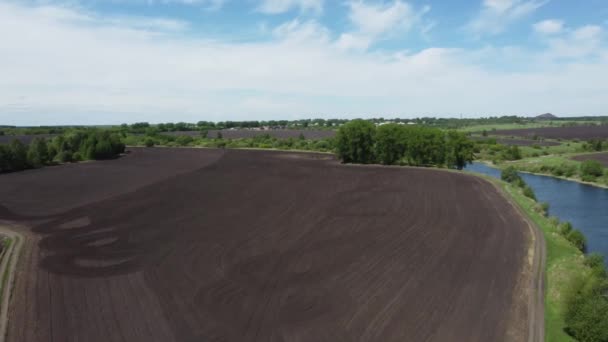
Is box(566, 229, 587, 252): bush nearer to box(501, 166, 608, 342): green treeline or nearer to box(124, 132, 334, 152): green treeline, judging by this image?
box(501, 166, 608, 342): green treeline

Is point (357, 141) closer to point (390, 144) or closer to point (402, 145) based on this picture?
point (390, 144)

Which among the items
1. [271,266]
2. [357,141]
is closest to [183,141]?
[357,141]

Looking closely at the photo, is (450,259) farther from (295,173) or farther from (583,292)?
(295,173)

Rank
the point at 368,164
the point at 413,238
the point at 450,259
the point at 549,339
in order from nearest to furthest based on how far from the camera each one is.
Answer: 1. the point at 549,339
2. the point at 450,259
3. the point at 413,238
4. the point at 368,164

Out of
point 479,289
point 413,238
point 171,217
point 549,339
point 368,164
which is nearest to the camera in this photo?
point 549,339

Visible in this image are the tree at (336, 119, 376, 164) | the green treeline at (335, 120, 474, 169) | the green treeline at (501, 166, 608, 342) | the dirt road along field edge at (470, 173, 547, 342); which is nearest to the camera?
the green treeline at (501, 166, 608, 342)

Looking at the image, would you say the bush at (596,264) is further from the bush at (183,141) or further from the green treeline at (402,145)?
the bush at (183,141)

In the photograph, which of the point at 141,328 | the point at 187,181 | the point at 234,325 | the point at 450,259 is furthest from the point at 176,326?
the point at 187,181

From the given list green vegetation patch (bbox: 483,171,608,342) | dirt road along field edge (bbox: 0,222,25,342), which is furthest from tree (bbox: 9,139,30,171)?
green vegetation patch (bbox: 483,171,608,342)
